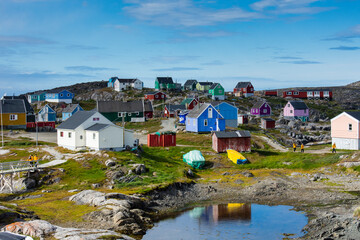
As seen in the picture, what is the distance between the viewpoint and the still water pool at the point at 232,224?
29484 mm

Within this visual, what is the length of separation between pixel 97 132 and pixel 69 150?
5587 millimetres

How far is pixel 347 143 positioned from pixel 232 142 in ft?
58.8

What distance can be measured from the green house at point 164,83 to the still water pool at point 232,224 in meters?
120

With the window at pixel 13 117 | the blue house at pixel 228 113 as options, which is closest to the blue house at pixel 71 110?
the window at pixel 13 117

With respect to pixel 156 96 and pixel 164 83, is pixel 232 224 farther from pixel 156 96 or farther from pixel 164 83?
pixel 164 83

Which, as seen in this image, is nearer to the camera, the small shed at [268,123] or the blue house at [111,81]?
the small shed at [268,123]

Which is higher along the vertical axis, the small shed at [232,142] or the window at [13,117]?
the window at [13,117]

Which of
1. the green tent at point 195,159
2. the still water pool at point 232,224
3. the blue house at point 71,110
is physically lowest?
the still water pool at point 232,224

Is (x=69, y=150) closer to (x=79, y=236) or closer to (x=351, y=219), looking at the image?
(x=79, y=236)

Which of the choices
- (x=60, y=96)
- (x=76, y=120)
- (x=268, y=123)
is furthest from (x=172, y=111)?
(x=76, y=120)

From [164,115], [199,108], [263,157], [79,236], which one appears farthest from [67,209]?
[164,115]

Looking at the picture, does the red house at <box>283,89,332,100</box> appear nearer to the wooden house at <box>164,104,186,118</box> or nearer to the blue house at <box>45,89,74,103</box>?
the wooden house at <box>164,104,186,118</box>

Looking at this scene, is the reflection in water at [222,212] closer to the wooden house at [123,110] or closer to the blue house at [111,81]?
the wooden house at [123,110]

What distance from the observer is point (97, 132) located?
1934 inches
